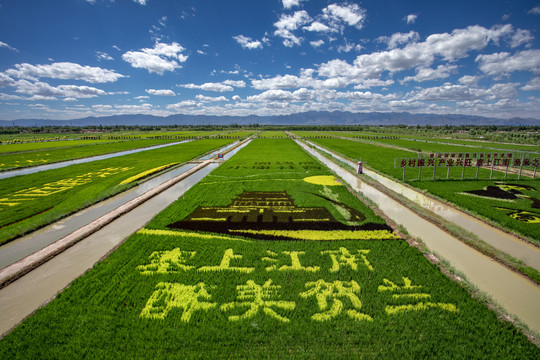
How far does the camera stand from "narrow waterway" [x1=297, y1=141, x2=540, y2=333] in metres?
5.89

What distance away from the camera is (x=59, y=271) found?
24.6ft

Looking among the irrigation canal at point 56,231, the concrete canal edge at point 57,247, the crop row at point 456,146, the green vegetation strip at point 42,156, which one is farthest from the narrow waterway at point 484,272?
the green vegetation strip at point 42,156

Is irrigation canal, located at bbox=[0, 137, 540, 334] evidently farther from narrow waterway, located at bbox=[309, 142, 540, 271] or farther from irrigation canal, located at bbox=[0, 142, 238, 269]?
narrow waterway, located at bbox=[309, 142, 540, 271]

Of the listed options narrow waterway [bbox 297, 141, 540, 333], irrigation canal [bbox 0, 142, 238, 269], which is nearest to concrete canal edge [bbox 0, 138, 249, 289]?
irrigation canal [bbox 0, 142, 238, 269]

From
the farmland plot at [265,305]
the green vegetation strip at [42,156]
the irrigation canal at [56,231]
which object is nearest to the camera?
the farmland plot at [265,305]

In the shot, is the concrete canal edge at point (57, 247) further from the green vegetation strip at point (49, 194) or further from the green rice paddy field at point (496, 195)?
the green rice paddy field at point (496, 195)

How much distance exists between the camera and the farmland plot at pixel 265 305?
4.61m

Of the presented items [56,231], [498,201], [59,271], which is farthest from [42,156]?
[498,201]

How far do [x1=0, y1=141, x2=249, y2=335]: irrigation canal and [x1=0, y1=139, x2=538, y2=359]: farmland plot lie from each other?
0.68 meters

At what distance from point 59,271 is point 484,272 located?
12495 millimetres

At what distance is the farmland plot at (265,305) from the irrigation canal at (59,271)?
679 millimetres

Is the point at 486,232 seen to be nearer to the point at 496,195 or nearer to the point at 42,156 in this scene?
the point at 496,195

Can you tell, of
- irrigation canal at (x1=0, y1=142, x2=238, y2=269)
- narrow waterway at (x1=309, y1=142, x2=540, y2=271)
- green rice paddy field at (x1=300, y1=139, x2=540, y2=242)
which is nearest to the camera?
narrow waterway at (x1=309, y1=142, x2=540, y2=271)

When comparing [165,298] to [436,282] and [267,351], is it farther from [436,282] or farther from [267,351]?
[436,282]
